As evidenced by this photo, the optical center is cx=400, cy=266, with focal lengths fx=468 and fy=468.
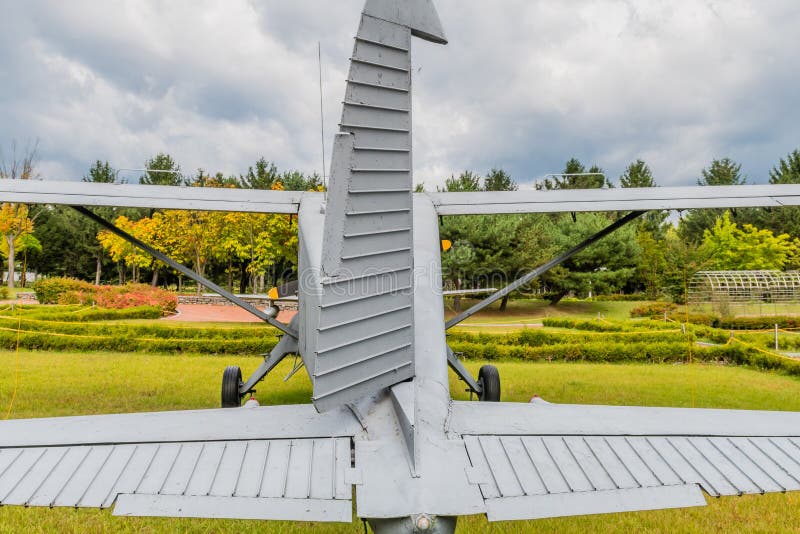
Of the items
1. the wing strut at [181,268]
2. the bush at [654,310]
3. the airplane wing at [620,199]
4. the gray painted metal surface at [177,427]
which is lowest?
the bush at [654,310]

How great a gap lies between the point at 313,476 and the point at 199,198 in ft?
12.9

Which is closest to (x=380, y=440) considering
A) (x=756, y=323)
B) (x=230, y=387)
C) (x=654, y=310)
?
(x=230, y=387)

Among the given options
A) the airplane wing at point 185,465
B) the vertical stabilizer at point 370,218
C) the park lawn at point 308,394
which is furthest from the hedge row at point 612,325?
the airplane wing at point 185,465

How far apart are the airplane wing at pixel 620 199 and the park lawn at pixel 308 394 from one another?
2.69 meters

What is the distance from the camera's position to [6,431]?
7.20 feet

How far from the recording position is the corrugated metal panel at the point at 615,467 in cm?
195

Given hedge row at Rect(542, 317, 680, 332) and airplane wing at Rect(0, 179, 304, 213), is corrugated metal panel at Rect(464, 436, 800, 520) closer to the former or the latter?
airplane wing at Rect(0, 179, 304, 213)

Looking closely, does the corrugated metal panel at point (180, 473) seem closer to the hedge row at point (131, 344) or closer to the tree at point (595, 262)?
the hedge row at point (131, 344)

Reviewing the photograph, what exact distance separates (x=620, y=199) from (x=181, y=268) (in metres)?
4.34

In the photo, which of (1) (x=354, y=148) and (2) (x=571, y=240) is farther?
(2) (x=571, y=240)

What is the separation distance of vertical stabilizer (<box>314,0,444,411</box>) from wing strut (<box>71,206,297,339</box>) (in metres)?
2.55

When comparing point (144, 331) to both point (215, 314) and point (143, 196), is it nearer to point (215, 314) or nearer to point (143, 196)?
point (215, 314)

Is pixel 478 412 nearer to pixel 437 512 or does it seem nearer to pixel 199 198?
pixel 437 512

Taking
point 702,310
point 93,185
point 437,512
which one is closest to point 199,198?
point 93,185
